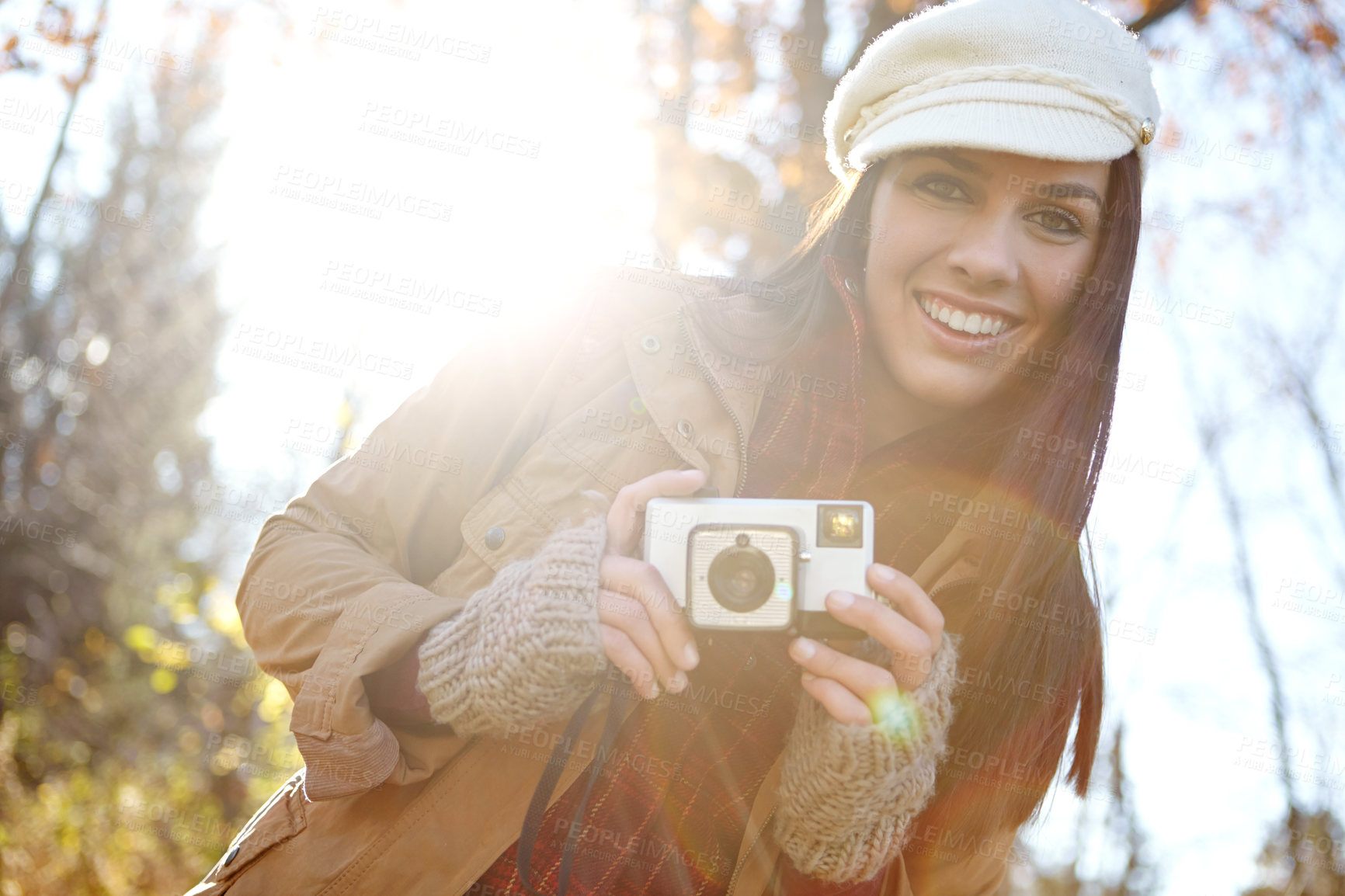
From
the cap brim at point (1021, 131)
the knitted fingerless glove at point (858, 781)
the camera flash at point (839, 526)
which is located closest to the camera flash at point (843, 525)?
the camera flash at point (839, 526)

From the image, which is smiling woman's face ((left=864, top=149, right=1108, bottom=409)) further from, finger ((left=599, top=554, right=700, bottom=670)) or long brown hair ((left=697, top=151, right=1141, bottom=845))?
finger ((left=599, top=554, right=700, bottom=670))

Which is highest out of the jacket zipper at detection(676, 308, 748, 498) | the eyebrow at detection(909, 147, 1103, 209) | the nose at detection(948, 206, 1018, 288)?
the eyebrow at detection(909, 147, 1103, 209)

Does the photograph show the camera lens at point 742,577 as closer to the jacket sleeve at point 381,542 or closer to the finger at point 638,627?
the finger at point 638,627

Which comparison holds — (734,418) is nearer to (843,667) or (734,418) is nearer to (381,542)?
(843,667)

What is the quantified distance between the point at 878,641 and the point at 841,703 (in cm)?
12

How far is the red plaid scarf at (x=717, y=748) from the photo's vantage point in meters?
1.50

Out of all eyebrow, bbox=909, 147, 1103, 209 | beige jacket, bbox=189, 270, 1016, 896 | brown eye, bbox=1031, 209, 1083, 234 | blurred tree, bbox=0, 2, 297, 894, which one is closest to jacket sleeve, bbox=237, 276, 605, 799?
beige jacket, bbox=189, 270, 1016, 896

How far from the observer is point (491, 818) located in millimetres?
1396

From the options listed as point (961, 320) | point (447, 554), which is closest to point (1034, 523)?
point (961, 320)

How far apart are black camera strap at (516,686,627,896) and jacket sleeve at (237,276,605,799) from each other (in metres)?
0.21

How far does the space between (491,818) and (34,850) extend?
306 inches

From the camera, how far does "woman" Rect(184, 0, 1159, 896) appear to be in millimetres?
1327

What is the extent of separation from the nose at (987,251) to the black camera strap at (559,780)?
109 cm

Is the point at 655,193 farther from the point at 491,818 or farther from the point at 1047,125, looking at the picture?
the point at 491,818
